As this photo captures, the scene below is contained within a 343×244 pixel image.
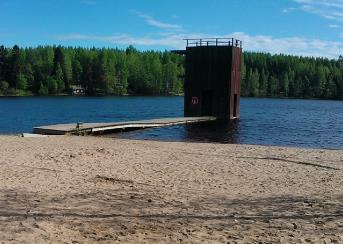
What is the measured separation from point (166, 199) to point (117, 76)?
153m

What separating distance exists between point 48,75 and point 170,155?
435ft

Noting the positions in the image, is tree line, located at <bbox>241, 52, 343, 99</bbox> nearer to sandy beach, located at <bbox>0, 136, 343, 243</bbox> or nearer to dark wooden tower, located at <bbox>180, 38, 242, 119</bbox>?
dark wooden tower, located at <bbox>180, 38, 242, 119</bbox>

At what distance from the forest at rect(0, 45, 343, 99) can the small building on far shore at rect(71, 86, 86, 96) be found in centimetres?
97

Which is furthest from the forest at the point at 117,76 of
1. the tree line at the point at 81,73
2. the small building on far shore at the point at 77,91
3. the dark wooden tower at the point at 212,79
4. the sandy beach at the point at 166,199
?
the sandy beach at the point at 166,199

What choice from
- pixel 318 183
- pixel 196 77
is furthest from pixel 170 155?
pixel 196 77

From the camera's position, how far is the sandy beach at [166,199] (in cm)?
782

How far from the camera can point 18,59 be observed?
14000 cm

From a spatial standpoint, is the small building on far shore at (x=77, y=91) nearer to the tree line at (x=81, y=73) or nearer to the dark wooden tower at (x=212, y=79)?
the tree line at (x=81, y=73)

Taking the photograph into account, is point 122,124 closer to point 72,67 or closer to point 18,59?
point 18,59

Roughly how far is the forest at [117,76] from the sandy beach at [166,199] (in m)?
127

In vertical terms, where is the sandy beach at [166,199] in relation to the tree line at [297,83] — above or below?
below

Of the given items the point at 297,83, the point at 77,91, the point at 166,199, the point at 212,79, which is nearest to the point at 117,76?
the point at 77,91

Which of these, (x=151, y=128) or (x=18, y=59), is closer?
(x=151, y=128)

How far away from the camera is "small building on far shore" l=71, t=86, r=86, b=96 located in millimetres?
152875
